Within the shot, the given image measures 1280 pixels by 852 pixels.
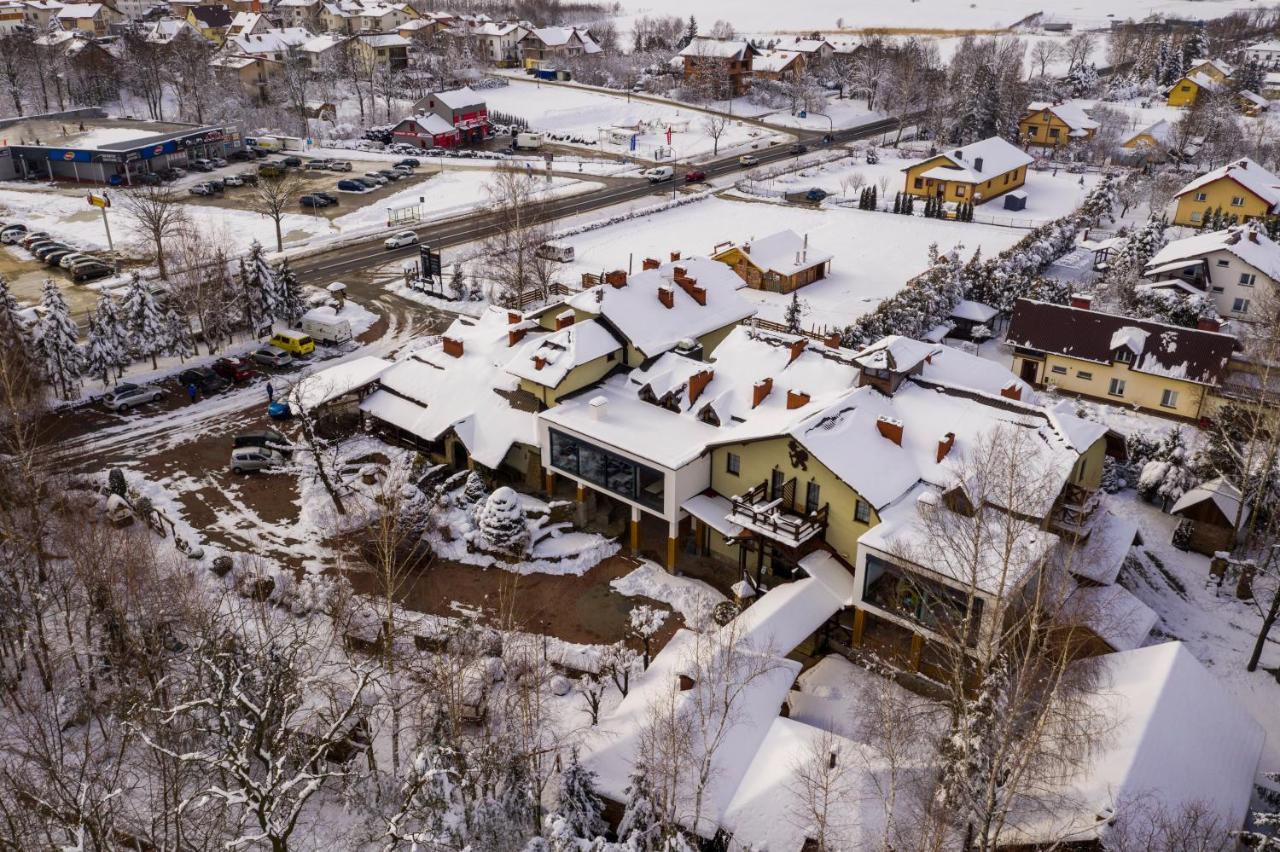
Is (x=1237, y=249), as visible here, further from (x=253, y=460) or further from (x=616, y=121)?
(x=616, y=121)

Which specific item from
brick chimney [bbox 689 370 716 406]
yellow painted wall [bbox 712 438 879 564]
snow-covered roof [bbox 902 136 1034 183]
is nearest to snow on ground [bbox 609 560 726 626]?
yellow painted wall [bbox 712 438 879 564]

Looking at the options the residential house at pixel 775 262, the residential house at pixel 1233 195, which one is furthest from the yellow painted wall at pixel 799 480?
the residential house at pixel 1233 195

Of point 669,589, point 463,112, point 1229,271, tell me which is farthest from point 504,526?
point 463,112

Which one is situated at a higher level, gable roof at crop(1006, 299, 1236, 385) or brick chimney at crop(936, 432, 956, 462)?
brick chimney at crop(936, 432, 956, 462)

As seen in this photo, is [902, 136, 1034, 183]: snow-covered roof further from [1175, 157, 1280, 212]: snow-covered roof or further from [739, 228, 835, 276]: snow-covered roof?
[739, 228, 835, 276]: snow-covered roof

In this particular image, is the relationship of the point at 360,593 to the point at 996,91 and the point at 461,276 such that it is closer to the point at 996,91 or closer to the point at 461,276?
the point at 461,276

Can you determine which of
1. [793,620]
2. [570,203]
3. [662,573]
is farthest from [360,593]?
[570,203]
